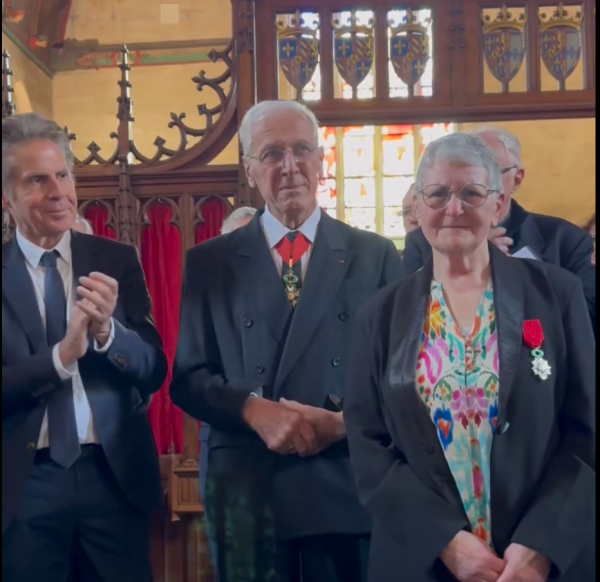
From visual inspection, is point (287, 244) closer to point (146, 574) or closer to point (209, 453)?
point (209, 453)

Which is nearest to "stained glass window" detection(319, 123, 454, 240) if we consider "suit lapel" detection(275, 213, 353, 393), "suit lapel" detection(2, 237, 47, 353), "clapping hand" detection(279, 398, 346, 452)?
"suit lapel" detection(275, 213, 353, 393)

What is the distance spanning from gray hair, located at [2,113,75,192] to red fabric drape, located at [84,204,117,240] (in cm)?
41

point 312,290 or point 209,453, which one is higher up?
point 312,290

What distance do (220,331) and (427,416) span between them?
62 cm

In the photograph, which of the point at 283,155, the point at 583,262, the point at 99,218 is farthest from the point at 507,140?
the point at 99,218

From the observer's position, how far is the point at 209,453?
2.39 metres

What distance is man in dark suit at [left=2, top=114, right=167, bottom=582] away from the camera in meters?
2.22

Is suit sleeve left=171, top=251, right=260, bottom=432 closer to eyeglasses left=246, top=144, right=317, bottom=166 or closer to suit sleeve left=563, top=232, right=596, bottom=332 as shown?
eyeglasses left=246, top=144, right=317, bottom=166

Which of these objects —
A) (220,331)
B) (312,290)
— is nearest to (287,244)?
(312,290)

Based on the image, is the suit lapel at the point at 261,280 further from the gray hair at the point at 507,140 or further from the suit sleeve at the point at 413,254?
the gray hair at the point at 507,140

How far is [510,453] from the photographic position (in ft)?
6.65

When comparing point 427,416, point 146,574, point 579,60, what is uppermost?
point 579,60

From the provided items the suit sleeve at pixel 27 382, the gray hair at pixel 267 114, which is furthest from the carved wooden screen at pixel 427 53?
the suit sleeve at pixel 27 382

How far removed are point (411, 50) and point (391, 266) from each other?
927 mm
